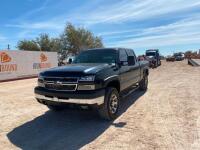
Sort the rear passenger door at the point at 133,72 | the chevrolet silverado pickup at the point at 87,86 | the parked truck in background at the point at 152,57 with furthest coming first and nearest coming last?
the parked truck in background at the point at 152,57 → the rear passenger door at the point at 133,72 → the chevrolet silverado pickup at the point at 87,86

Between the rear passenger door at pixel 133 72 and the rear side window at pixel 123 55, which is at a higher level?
the rear side window at pixel 123 55

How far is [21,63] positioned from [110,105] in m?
18.6

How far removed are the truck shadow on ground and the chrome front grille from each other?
1026 mm

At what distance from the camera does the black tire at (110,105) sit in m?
6.25

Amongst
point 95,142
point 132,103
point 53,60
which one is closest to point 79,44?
point 53,60

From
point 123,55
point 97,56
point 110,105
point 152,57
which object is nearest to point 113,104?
point 110,105

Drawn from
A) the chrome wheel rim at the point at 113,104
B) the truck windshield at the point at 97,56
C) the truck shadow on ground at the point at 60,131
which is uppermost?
the truck windshield at the point at 97,56

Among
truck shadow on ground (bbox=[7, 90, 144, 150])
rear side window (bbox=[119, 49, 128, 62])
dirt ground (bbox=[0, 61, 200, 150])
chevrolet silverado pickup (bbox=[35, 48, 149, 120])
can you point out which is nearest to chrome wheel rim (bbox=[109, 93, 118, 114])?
chevrolet silverado pickup (bbox=[35, 48, 149, 120])

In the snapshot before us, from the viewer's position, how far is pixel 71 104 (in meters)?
6.00

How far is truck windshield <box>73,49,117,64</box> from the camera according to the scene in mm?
7492

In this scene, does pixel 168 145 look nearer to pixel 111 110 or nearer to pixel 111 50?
pixel 111 110

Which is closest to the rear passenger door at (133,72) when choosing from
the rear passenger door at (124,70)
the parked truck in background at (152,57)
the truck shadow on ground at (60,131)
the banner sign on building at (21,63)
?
the rear passenger door at (124,70)

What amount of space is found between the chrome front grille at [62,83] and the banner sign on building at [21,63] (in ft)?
52.7

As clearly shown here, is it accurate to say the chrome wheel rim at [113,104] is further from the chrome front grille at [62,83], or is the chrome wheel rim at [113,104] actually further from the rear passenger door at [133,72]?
the rear passenger door at [133,72]
